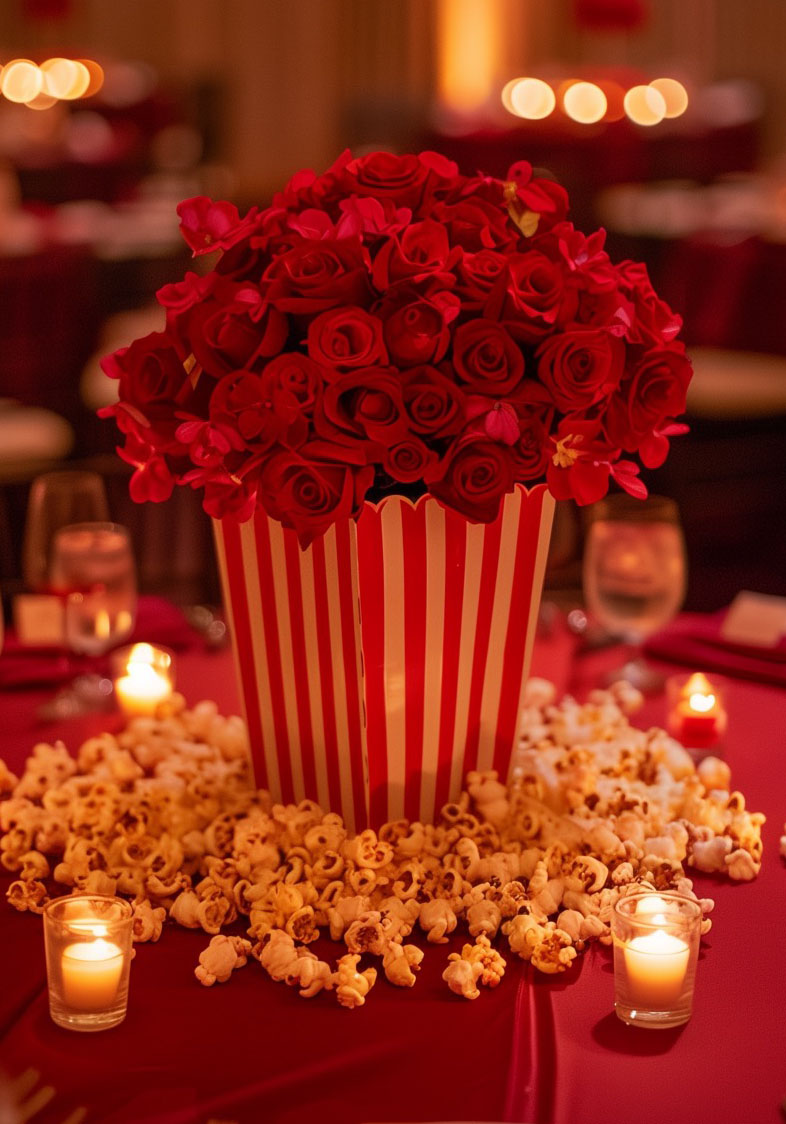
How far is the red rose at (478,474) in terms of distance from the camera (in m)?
1.20

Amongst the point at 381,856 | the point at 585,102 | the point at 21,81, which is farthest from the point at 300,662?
the point at 21,81

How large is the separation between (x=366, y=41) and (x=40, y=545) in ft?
32.9

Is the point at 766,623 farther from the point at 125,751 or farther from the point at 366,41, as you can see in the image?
the point at 366,41

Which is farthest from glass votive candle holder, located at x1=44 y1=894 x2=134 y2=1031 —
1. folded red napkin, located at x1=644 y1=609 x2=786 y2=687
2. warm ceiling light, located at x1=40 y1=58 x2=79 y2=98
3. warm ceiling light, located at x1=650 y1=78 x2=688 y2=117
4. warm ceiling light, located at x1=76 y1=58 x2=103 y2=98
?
warm ceiling light, located at x1=76 y1=58 x2=103 y2=98

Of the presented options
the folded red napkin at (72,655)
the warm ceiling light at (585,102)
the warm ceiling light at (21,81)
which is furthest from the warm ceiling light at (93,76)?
the folded red napkin at (72,655)

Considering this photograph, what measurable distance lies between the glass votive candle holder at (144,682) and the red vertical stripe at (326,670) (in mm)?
358

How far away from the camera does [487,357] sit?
3.91ft

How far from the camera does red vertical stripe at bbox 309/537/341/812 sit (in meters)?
1.33

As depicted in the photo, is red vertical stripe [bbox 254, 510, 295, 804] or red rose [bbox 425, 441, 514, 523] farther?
red vertical stripe [bbox 254, 510, 295, 804]

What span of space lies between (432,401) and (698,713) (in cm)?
56

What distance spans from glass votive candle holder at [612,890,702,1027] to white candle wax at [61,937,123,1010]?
14.2 inches

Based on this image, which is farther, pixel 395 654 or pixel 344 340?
pixel 395 654

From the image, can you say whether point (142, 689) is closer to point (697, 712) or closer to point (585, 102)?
point (697, 712)

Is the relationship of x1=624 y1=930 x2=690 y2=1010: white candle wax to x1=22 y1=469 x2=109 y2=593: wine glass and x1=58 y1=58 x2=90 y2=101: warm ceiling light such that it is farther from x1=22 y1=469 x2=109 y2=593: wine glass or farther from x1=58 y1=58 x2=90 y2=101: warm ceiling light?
x1=58 y1=58 x2=90 y2=101: warm ceiling light
